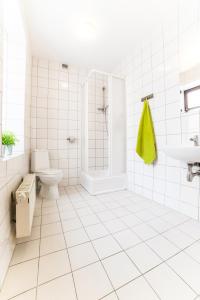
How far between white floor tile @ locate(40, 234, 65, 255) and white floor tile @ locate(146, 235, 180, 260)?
2.27 feet

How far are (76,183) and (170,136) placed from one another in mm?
1913

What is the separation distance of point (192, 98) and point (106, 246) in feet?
5.40

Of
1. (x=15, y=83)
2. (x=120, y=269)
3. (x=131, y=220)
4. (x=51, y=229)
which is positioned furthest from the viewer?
(x=15, y=83)

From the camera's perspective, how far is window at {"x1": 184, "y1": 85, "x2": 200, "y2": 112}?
4.82ft

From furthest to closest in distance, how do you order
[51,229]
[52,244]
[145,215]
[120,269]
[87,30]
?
1. [87,30]
2. [145,215]
3. [51,229]
4. [52,244]
5. [120,269]

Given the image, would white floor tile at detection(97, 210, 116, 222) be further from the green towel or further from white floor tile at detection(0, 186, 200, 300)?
the green towel

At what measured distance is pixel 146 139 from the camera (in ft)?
6.43

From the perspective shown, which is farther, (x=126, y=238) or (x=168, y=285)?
(x=126, y=238)

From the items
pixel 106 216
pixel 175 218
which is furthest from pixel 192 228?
pixel 106 216

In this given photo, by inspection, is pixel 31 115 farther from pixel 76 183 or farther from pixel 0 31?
pixel 0 31

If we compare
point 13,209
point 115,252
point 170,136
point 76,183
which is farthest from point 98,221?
point 76,183

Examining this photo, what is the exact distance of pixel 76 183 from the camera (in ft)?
9.26

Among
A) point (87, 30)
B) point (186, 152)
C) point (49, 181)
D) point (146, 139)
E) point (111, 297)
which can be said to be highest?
point (87, 30)

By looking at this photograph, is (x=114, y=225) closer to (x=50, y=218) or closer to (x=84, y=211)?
(x=84, y=211)
